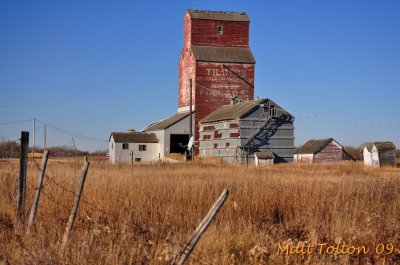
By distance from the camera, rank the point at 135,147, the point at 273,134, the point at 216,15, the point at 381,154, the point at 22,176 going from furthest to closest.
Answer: the point at 216,15, the point at 135,147, the point at 381,154, the point at 273,134, the point at 22,176

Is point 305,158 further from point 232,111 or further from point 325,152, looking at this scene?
point 232,111

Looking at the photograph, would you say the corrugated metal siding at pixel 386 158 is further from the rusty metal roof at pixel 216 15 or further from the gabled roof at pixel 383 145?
the rusty metal roof at pixel 216 15

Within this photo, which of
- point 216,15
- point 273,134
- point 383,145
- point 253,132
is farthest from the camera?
point 216,15

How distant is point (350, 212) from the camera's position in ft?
35.3

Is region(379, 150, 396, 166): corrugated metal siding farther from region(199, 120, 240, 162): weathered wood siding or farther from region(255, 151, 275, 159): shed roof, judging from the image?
region(199, 120, 240, 162): weathered wood siding

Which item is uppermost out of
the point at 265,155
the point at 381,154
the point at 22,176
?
the point at 381,154

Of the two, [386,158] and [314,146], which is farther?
[314,146]

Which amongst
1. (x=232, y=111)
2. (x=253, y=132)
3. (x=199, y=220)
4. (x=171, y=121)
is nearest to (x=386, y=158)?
(x=253, y=132)

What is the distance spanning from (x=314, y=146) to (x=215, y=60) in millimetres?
11611

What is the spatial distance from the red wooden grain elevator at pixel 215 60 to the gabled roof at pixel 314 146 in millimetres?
7030

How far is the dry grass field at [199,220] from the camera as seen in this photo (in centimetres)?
711

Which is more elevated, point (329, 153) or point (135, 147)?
point (135, 147)

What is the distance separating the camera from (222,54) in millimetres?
47344

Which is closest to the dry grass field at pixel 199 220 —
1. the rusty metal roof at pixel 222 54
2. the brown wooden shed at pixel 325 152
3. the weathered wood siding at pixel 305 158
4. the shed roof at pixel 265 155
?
the shed roof at pixel 265 155
